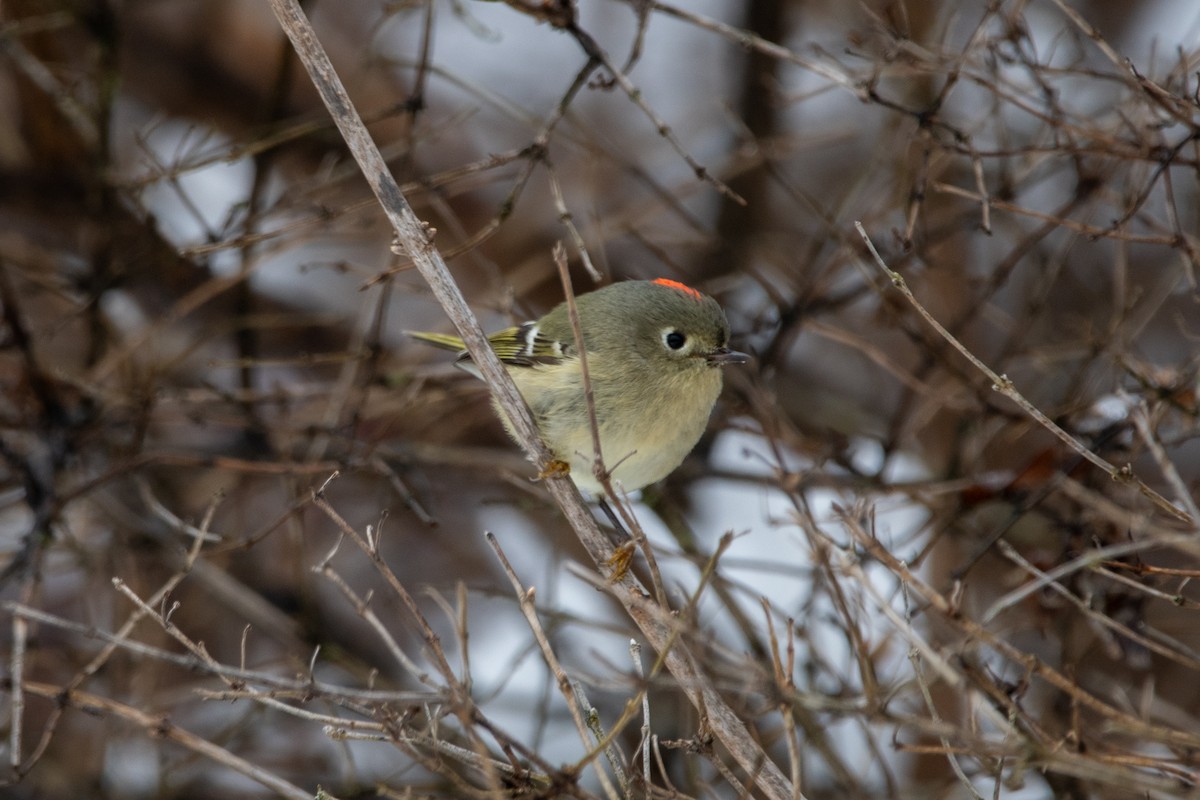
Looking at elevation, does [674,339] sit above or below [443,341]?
Result: above

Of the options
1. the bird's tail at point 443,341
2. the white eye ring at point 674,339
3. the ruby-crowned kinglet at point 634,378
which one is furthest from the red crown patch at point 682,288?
the bird's tail at point 443,341

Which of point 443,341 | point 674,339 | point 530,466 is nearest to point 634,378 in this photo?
point 674,339

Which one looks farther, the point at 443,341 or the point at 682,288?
the point at 443,341

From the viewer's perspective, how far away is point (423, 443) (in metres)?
3.55

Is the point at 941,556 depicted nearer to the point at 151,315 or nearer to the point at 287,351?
the point at 287,351

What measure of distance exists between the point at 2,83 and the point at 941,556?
13.1ft

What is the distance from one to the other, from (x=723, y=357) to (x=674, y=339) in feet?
0.47

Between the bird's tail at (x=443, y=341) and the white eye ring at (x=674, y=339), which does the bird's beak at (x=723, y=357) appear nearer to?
the white eye ring at (x=674, y=339)

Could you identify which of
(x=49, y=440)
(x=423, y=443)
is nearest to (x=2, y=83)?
(x=49, y=440)

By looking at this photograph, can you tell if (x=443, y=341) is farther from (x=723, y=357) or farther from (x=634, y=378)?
(x=723, y=357)

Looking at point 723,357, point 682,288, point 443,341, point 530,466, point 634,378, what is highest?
point 682,288

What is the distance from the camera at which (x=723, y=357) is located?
277 centimetres

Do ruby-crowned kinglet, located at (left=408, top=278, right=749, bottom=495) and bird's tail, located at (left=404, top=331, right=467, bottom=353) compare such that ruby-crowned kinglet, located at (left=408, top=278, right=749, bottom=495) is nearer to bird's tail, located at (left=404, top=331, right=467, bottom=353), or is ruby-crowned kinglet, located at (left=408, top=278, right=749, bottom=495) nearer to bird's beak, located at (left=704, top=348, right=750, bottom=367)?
bird's beak, located at (left=704, top=348, right=750, bottom=367)

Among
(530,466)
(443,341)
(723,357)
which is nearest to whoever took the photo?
(723,357)
